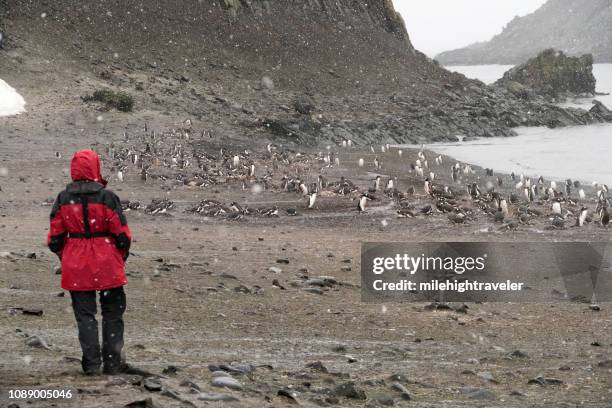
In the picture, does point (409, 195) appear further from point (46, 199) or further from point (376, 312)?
point (376, 312)

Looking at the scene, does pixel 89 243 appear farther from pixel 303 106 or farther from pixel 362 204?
pixel 303 106

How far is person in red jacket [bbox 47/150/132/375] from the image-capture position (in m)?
7.90

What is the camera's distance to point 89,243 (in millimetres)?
7934

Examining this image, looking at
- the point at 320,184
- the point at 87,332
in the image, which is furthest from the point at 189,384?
the point at 320,184

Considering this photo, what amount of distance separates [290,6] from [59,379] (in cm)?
7934

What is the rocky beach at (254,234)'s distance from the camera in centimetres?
898

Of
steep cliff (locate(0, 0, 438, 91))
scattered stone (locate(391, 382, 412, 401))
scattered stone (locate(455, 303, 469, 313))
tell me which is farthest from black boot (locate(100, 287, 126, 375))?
steep cliff (locate(0, 0, 438, 91))

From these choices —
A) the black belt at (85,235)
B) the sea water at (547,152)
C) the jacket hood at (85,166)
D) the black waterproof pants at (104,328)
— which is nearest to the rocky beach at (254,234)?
the black waterproof pants at (104,328)

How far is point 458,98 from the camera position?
254ft

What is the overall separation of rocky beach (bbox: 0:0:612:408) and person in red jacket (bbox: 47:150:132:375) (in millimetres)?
403

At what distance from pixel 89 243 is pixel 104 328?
0.81 m

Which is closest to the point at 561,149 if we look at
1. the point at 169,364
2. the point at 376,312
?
the point at 376,312

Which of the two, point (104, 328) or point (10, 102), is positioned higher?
point (10, 102)

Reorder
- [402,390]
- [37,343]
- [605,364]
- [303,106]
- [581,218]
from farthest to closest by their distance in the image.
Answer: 1. [303,106]
2. [581,218]
3. [605,364]
4. [37,343]
5. [402,390]
